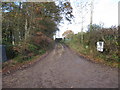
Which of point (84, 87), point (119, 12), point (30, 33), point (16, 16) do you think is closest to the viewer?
point (84, 87)

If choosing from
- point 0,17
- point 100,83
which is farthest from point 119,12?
point 0,17

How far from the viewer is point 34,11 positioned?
10.5m

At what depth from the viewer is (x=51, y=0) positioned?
10.5 meters

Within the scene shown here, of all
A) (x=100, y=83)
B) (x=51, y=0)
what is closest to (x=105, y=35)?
(x=100, y=83)

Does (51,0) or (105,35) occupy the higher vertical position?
(51,0)

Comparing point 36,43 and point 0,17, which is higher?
point 0,17

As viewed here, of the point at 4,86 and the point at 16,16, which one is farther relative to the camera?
the point at 16,16

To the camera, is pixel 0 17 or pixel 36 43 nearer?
pixel 0 17

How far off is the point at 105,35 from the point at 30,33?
8.46 meters

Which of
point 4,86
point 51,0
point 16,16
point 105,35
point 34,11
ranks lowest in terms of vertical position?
point 4,86

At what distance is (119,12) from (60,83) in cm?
706

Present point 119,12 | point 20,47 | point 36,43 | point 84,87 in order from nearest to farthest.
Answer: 1. point 84,87
2. point 119,12
3. point 20,47
4. point 36,43

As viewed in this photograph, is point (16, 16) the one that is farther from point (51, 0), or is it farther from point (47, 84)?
point (47, 84)

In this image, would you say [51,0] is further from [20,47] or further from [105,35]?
[105,35]
